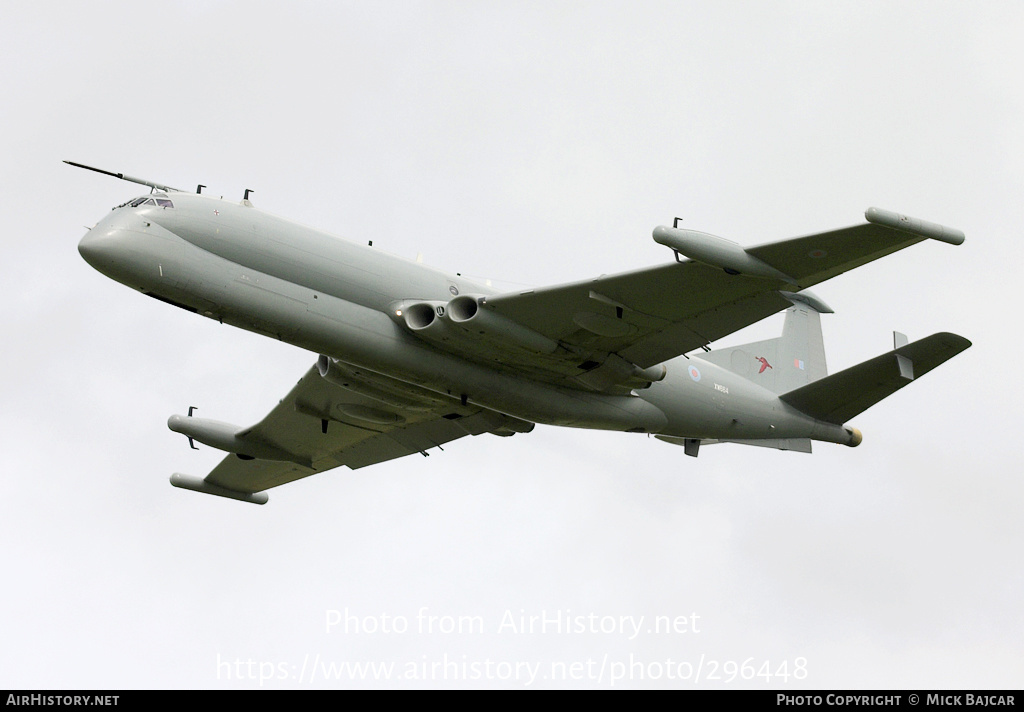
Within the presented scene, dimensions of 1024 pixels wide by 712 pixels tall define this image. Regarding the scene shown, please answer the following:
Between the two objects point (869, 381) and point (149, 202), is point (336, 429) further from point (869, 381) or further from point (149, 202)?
point (869, 381)

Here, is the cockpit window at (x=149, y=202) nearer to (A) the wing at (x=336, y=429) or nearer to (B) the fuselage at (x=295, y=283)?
(B) the fuselage at (x=295, y=283)

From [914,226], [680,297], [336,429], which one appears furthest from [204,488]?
[914,226]

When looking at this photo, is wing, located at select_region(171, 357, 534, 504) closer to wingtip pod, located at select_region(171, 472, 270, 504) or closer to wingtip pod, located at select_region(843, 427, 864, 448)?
wingtip pod, located at select_region(171, 472, 270, 504)

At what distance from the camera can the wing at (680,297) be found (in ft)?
74.5

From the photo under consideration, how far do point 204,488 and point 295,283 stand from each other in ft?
37.0

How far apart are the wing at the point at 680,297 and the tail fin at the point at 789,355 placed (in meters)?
4.82

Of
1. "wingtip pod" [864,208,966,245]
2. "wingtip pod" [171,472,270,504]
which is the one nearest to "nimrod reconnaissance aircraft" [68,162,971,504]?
"wingtip pod" [864,208,966,245]

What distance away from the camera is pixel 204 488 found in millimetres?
33812

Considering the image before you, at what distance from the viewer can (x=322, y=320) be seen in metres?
24.4

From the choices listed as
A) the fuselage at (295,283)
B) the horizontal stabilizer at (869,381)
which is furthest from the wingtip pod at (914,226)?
the fuselage at (295,283)

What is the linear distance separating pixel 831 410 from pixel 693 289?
7.33 meters
